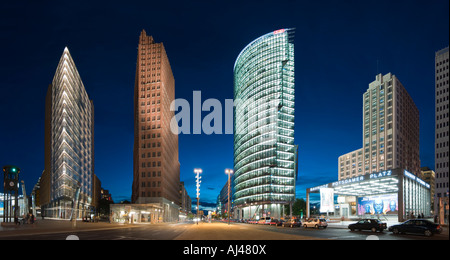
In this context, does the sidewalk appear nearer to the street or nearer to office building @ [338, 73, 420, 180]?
the street

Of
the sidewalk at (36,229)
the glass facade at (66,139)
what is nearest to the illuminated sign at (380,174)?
the sidewalk at (36,229)

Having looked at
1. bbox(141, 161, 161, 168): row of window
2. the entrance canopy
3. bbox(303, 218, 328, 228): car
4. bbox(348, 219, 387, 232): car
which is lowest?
bbox(303, 218, 328, 228): car

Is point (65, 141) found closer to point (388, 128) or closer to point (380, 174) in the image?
point (380, 174)

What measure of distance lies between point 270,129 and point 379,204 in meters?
98.4

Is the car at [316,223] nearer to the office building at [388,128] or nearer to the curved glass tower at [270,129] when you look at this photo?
the curved glass tower at [270,129]

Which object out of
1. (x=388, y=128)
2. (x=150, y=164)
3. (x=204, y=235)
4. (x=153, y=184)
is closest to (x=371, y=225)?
(x=204, y=235)

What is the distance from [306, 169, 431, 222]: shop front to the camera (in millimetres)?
55028

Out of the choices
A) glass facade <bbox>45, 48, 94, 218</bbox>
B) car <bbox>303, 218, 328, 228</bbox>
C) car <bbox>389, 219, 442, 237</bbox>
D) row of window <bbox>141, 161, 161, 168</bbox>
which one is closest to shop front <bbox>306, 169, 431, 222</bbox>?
car <bbox>303, 218, 328, 228</bbox>

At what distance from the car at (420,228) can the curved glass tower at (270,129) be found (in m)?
125

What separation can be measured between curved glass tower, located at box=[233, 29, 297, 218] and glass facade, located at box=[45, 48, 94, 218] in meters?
76.6

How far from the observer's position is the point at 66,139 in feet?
352
